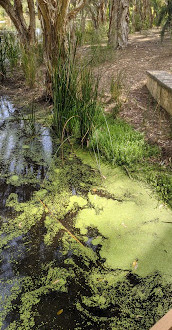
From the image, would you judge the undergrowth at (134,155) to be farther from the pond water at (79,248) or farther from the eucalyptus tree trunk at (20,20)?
the eucalyptus tree trunk at (20,20)

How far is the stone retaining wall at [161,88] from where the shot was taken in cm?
309

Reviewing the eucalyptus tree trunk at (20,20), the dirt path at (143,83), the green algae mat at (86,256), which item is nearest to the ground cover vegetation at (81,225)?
the green algae mat at (86,256)

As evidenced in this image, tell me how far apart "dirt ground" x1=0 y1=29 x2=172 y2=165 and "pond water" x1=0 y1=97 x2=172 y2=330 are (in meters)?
0.71

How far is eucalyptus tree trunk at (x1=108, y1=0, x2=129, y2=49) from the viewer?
17.9 ft

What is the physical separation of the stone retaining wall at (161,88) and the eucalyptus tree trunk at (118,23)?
2281 millimetres

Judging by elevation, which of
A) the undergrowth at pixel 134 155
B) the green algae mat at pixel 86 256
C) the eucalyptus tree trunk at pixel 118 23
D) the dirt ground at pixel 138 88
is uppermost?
the eucalyptus tree trunk at pixel 118 23

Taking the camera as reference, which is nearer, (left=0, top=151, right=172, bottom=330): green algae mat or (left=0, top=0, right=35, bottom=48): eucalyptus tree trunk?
(left=0, top=151, right=172, bottom=330): green algae mat

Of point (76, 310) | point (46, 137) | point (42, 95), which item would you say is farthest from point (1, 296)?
point (42, 95)

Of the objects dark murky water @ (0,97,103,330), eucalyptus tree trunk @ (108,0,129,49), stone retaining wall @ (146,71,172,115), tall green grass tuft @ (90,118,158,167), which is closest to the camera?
dark murky water @ (0,97,103,330)

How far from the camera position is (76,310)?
1383 mm

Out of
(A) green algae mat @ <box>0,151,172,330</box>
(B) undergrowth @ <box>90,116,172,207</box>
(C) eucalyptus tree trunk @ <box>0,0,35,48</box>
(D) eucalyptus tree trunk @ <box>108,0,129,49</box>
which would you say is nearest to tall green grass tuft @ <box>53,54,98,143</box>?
(B) undergrowth @ <box>90,116,172,207</box>

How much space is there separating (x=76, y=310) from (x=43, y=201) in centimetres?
91

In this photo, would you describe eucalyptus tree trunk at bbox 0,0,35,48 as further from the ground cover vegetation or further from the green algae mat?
the green algae mat

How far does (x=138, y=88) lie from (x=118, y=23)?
221cm
